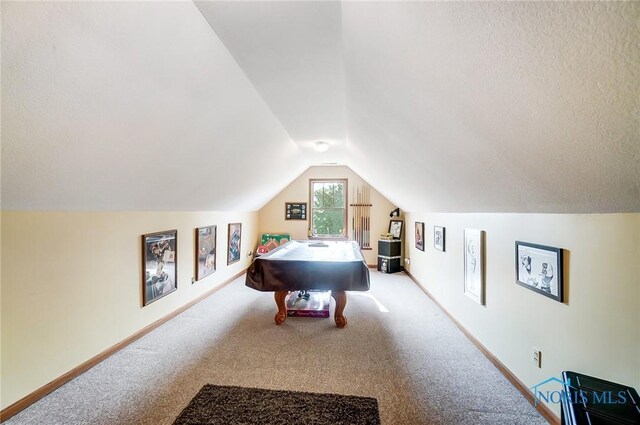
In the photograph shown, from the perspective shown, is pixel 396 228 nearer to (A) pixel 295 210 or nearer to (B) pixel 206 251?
(A) pixel 295 210

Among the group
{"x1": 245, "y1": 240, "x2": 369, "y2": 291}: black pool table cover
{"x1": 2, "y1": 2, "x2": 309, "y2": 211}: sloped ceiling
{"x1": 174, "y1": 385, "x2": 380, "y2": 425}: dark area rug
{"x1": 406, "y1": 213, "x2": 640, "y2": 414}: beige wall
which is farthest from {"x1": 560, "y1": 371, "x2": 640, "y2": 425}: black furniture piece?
{"x1": 2, "y1": 2, "x2": 309, "y2": 211}: sloped ceiling

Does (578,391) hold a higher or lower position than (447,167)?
lower

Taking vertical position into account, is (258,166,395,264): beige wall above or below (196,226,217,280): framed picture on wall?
above

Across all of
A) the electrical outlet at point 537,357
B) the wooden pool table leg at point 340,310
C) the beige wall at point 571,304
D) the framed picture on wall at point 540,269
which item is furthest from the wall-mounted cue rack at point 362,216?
the electrical outlet at point 537,357

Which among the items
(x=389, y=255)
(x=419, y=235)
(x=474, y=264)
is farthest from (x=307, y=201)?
(x=474, y=264)

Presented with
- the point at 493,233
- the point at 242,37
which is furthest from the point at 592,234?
the point at 242,37

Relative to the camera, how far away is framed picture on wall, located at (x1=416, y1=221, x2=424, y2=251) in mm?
4995

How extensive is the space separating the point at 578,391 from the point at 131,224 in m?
3.80

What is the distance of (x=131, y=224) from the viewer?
9.37 ft

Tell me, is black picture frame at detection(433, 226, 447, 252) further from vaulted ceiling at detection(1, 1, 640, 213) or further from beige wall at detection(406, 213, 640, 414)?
vaulted ceiling at detection(1, 1, 640, 213)

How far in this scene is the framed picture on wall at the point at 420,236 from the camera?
499 cm

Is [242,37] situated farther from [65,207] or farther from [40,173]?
[65,207]

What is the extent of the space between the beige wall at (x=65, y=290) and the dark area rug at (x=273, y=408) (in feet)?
4.00

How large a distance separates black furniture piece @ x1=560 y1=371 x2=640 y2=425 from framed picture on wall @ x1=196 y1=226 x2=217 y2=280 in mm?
4267
